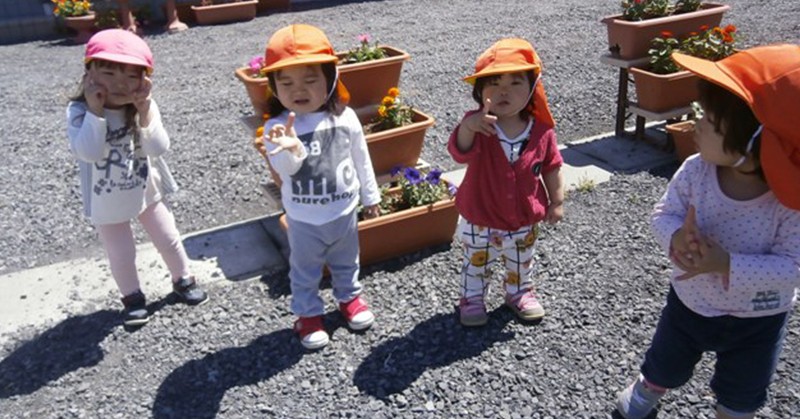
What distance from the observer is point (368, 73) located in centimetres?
410

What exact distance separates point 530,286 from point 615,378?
1.89 ft

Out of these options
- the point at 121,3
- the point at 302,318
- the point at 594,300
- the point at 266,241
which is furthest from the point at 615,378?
the point at 121,3

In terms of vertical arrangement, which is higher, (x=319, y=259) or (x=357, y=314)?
(x=319, y=259)

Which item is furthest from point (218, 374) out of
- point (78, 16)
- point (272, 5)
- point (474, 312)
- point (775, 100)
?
point (272, 5)

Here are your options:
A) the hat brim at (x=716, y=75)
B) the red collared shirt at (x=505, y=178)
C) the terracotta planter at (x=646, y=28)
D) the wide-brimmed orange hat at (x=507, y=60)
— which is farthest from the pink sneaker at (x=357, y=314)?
the terracotta planter at (x=646, y=28)

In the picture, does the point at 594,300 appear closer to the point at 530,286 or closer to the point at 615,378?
the point at 530,286

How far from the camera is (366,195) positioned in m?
3.21

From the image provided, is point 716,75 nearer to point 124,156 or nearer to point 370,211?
point 370,211

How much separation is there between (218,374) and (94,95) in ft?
4.09

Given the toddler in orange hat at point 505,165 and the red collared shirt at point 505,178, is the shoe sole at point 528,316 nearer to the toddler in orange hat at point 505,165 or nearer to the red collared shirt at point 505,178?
the toddler in orange hat at point 505,165

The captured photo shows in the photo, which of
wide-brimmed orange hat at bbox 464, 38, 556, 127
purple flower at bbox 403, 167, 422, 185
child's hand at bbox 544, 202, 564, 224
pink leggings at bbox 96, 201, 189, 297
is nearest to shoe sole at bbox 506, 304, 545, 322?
child's hand at bbox 544, 202, 564, 224

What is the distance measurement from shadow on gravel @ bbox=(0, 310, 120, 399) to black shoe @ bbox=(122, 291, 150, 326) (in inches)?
3.3

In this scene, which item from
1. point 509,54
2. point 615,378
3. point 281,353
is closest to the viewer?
point 509,54

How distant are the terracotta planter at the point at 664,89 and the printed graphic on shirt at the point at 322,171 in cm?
278
